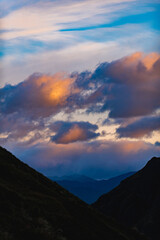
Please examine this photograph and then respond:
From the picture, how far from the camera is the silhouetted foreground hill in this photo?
65.9 metres

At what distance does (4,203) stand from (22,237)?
30.3 ft

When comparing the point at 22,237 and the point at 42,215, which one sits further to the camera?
the point at 42,215

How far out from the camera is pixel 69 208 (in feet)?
300

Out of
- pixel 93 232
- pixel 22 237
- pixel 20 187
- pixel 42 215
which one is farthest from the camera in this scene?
pixel 20 187

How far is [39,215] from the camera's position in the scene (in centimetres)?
7456

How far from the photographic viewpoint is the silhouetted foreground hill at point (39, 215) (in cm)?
6594

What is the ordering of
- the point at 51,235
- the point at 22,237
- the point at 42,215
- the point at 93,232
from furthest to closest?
the point at 93,232
the point at 42,215
the point at 51,235
the point at 22,237

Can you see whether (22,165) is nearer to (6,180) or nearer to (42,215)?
(6,180)

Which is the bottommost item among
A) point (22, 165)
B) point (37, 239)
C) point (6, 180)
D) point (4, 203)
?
point (37, 239)

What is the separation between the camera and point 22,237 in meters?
A: 63.3

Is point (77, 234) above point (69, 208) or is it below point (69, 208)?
below

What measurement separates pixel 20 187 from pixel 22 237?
→ 28.1m

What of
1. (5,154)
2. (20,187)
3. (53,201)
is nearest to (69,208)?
(53,201)

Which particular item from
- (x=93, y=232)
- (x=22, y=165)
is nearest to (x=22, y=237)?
(x=93, y=232)
